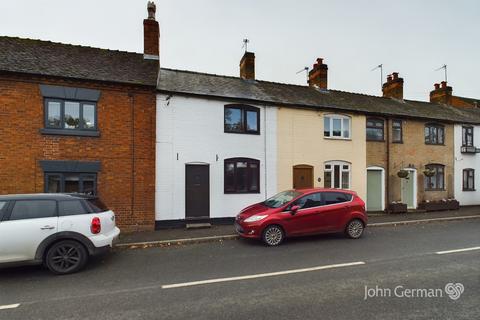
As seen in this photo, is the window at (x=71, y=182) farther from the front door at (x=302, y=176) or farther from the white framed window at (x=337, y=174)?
the white framed window at (x=337, y=174)

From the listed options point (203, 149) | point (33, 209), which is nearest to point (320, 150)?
point (203, 149)

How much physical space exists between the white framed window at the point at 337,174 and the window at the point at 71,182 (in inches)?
406

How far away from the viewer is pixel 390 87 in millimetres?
18688

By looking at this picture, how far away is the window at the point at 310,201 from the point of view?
28.1 feet

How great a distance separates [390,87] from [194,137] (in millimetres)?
14824

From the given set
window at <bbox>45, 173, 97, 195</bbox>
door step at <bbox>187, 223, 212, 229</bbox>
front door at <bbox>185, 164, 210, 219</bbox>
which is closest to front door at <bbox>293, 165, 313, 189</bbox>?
front door at <bbox>185, 164, 210, 219</bbox>

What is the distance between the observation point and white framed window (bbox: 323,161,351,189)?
13.7m

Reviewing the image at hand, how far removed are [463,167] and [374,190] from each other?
7.09 meters

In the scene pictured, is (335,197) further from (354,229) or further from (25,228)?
(25,228)

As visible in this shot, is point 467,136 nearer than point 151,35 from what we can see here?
No

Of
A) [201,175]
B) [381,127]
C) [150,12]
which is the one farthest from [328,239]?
[150,12]

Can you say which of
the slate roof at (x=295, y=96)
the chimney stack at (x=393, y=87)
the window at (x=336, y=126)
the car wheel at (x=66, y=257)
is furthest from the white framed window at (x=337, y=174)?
the car wheel at (x=66, y=257)

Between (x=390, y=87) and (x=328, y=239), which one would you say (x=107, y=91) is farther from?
(x=390, y=87)

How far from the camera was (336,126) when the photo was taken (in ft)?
46.2
